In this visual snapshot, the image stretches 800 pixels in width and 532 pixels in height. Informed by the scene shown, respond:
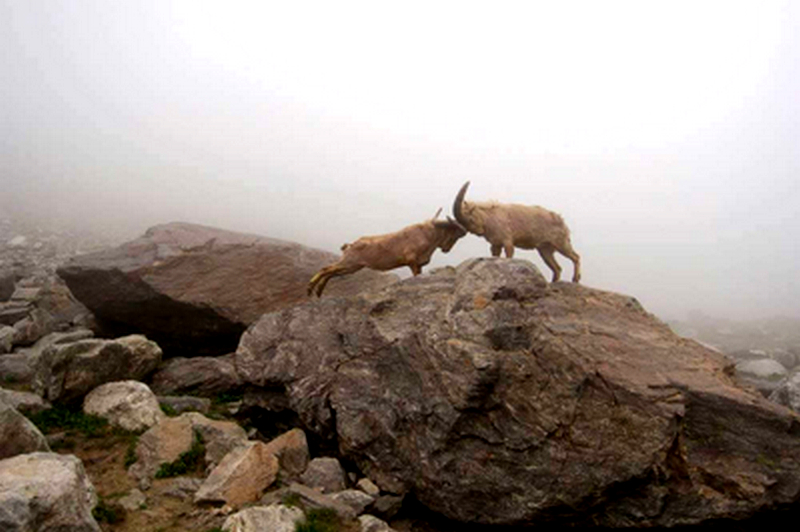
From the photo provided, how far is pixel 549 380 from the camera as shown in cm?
717

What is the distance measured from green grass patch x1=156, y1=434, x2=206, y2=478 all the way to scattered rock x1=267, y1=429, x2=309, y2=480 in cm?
106

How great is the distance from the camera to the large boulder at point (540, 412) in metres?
6.54

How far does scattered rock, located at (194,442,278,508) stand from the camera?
6574mm

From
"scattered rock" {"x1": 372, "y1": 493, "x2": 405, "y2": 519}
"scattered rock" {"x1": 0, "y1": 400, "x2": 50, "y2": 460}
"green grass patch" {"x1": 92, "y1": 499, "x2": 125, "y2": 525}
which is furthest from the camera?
"scattered rock" {"x1": 372, "y1": 493, "x2": 405, "y2": 519}

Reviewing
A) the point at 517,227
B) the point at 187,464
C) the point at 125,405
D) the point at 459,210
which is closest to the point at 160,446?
the point at 187,464

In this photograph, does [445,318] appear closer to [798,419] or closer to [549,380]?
[549,380]

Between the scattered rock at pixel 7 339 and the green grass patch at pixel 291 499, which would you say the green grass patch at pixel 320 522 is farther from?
the scattered rock at pixel 7 339

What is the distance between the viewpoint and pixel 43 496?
193 inches

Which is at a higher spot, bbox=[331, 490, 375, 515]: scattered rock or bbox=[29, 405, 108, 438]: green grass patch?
bbox=[331, 490, 375, 515]: scattered rock

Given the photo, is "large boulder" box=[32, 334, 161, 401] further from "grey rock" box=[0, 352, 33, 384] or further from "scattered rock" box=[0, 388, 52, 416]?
"grey rock" box=[0, 352, 33, 384]

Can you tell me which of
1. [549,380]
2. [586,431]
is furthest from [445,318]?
[586,431]

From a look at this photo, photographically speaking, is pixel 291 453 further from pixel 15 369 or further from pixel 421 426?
pixel 15 369

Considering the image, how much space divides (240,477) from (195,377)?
480cm

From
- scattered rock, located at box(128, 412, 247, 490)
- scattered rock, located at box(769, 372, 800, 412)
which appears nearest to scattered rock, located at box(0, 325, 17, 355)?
scattered rock, located at box(128, 412, 247, 490)
